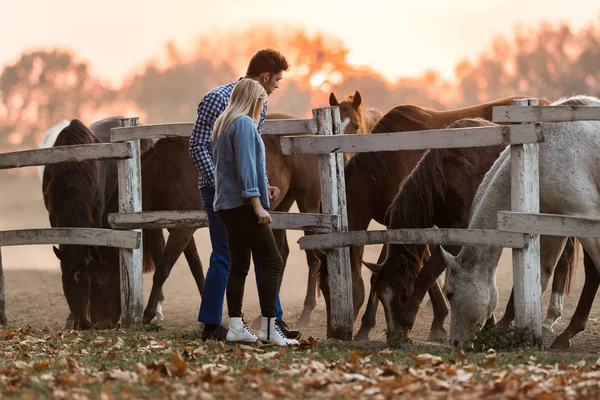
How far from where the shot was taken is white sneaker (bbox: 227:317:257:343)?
Answer: 5.94 m

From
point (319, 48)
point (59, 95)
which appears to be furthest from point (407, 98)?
point (59, 95)

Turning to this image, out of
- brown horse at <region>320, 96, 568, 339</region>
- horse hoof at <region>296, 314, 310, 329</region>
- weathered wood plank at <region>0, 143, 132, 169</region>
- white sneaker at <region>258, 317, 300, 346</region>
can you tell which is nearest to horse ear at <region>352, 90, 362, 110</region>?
brown horse at <region>320, 96, 568, 339</region>

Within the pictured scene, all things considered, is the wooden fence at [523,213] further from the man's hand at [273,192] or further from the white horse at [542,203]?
the man's hand at [273,192]

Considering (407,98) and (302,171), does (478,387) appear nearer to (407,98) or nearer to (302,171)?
(302,171)

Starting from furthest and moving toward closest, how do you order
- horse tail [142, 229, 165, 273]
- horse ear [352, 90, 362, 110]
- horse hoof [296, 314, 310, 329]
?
horse ear [352, 90, 362, 110]
horse tail [142, 229, 165, 273]
horse hoof [296, 314, 310, 329]

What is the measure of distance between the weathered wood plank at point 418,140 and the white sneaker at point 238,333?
148 cm

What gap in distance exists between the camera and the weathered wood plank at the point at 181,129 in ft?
23.0

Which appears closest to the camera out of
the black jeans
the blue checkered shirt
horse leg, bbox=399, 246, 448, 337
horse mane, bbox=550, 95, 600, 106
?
the black jeans

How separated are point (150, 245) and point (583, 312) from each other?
471cm

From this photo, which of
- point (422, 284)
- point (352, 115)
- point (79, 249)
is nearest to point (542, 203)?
point (422, 284)

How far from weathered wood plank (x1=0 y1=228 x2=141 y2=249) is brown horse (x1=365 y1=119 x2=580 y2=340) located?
2051 mm

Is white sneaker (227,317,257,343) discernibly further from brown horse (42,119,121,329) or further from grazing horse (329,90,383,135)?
grazing horse (329,90,383,135)

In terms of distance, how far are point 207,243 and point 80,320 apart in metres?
16.3

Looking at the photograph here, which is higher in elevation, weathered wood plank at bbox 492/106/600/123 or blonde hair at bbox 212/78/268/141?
blonde hair at bbox 212/78/268/141
